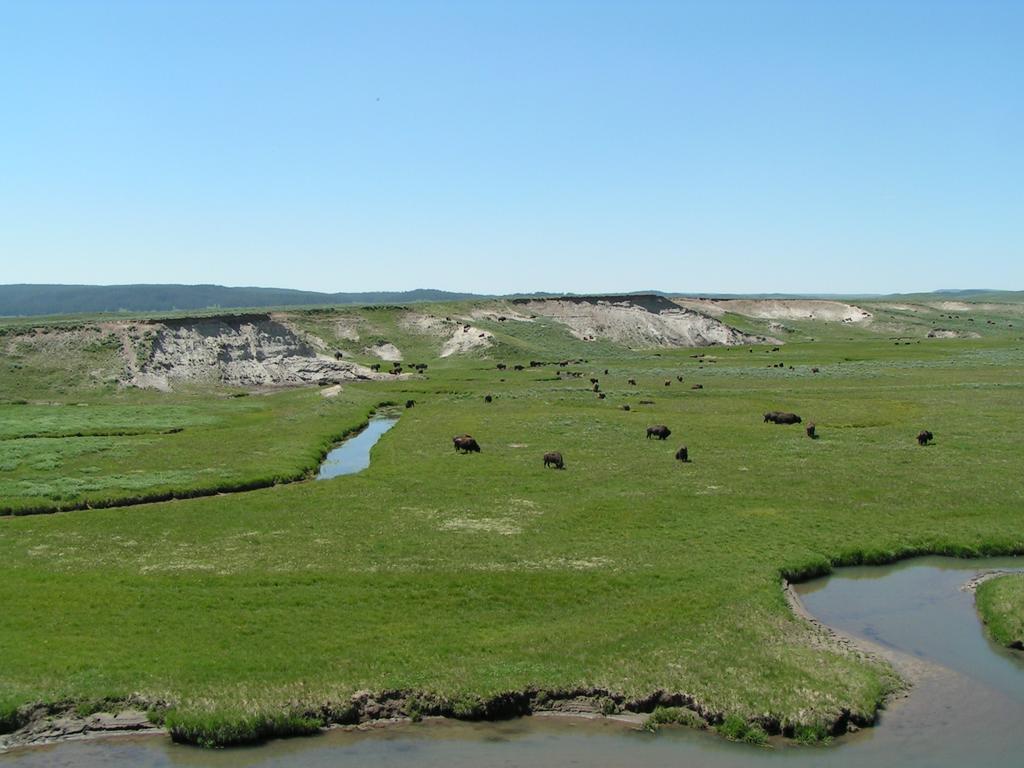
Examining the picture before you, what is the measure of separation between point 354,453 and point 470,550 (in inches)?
985

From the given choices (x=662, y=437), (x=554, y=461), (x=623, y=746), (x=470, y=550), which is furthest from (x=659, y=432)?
(x=623, y=746)

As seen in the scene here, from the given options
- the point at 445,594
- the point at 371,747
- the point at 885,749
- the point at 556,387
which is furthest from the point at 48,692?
the point at 556,387

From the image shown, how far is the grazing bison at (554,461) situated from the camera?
150 ft

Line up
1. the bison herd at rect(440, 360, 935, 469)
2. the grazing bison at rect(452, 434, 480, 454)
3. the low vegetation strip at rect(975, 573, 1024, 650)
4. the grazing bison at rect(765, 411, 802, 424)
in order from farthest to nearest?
the grazing bison at rect(765, 411, 802, 424) → the grazing bison at rect(452, 434, 480, 454) → the bison herd at rect(440, 360, 935, 469) → the low vegetation strip at rect(975, 573, 1024, 650)

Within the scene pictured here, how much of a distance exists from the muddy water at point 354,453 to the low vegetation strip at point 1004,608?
31528mm

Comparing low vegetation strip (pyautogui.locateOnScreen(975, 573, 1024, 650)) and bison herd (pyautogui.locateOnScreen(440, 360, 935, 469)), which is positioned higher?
bison herd (pyautogui.locateOnScreen(440, 360, 935, 469))

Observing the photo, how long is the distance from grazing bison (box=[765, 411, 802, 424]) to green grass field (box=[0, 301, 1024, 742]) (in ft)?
3.41

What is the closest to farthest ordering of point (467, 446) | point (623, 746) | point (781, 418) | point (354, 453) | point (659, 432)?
point (623, 746) < point (467, 446) < point (659, 432) < point (354, 453) < point (781, 418)

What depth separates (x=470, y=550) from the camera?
31.2 m

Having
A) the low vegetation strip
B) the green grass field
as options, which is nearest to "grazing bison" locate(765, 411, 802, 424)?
the green grass field

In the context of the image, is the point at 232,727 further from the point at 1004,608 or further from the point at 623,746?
the point at 1004,608

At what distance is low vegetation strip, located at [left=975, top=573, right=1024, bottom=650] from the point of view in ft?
79.5

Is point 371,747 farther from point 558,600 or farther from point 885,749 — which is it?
point 885,749

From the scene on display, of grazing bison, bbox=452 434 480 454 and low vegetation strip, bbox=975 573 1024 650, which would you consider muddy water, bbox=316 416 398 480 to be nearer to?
grazing bison, bbox=452 434 480 454
